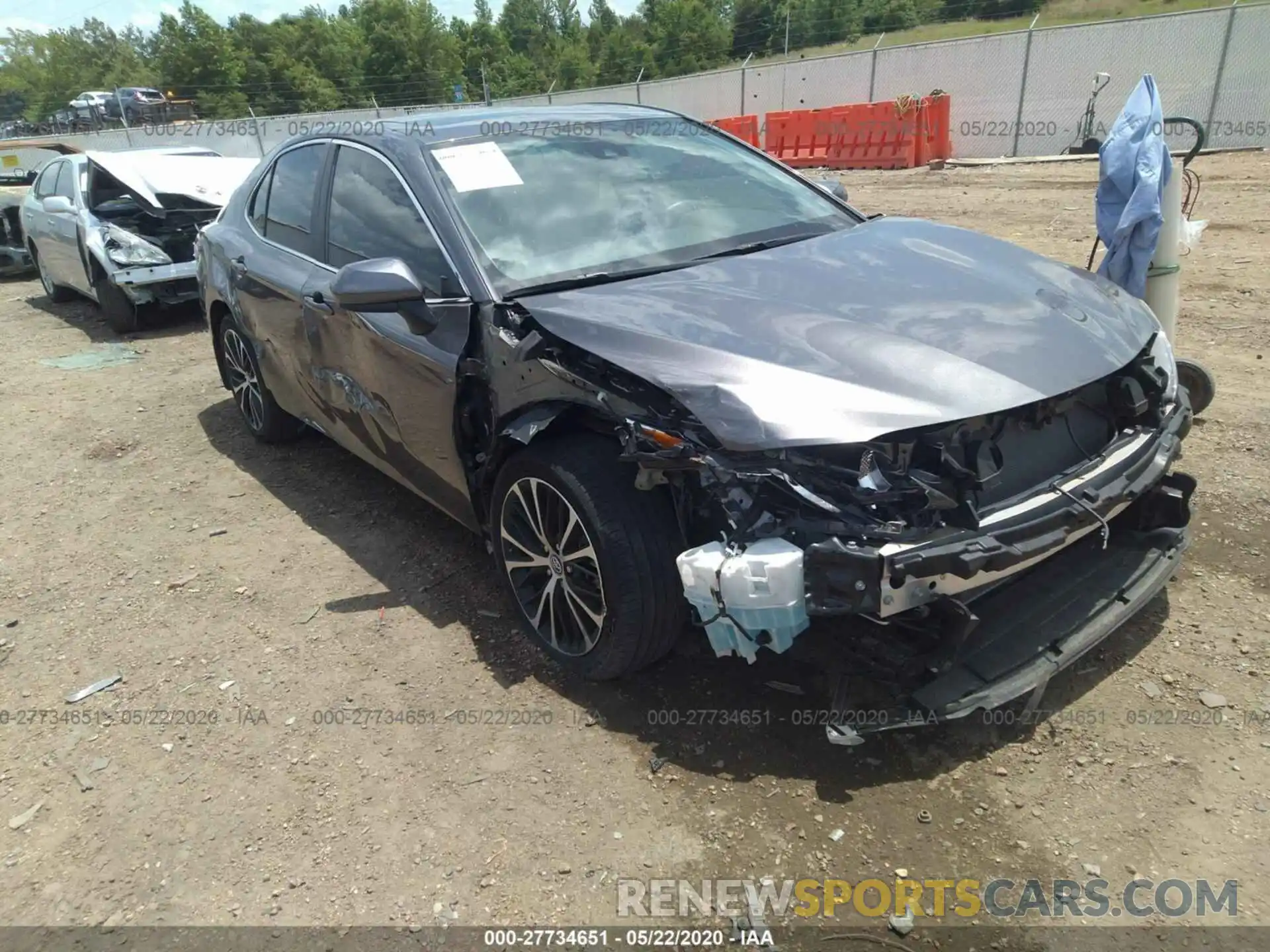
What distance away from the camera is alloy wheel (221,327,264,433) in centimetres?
523

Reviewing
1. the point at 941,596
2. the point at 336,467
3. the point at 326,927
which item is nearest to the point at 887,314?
the point at 941,596

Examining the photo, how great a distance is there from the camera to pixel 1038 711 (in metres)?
2.78

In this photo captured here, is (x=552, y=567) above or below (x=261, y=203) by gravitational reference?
below

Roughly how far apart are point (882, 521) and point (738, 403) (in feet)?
1.60

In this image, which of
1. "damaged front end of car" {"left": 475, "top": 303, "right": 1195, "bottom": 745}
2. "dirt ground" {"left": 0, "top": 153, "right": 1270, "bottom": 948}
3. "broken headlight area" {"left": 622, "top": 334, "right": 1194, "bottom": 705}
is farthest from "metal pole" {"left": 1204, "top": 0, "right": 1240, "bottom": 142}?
"broken headlight area" {"left": 622, "top": 334, "right": 1194, "bottom": 705}

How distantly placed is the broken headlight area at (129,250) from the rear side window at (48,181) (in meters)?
1.93

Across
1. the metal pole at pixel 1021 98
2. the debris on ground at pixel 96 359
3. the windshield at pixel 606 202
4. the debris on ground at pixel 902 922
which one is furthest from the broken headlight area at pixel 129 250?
the metal pole at pixel 1021 98

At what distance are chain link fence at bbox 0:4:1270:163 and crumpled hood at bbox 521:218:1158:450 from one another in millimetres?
11548

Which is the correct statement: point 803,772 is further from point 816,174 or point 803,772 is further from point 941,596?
point 816,174

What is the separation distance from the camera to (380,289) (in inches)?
117

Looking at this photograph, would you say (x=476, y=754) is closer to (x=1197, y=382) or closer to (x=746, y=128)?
(x=1197, y=382)

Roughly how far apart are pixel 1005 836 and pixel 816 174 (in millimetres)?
16597

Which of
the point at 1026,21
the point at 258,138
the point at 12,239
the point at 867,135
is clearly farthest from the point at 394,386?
the point at 1026,21

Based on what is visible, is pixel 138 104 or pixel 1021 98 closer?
pixel 1021 98
